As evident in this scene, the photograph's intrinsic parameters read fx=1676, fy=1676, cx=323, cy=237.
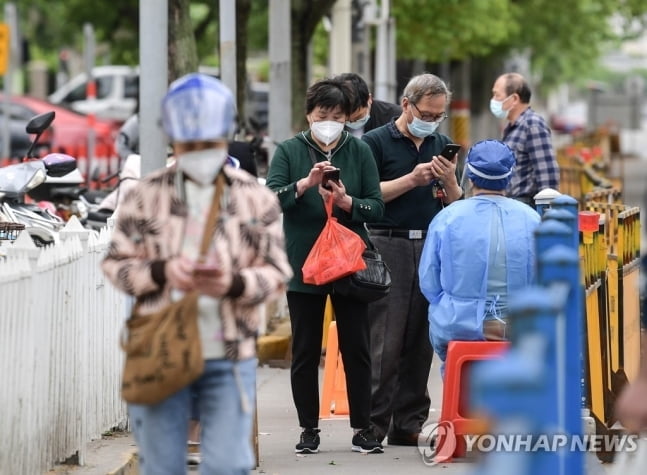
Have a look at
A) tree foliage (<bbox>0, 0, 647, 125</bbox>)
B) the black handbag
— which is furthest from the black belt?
tree foliage (<bbox>0, 0, 647, 125</bbox>)

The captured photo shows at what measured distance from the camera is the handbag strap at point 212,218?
528cm

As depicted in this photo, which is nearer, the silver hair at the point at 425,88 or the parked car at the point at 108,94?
the silver hair at the point at 425,88

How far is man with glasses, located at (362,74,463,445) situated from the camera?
888 centimetres

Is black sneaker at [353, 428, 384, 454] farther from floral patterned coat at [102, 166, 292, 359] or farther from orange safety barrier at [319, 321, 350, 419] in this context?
floral patterned coat at [102, 166, 292, 359]

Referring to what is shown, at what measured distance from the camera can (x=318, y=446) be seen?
8.67 m

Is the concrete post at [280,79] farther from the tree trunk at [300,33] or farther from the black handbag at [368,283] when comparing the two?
the black handbag at [368,283]

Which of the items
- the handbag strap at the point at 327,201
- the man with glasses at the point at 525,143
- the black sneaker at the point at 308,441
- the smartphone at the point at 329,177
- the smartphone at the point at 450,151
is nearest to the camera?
the smartphone at the point at 329,177

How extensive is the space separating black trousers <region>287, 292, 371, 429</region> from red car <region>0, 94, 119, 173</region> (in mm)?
16978

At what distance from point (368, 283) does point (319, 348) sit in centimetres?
45

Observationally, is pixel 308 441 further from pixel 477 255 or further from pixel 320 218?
pixel 477 255

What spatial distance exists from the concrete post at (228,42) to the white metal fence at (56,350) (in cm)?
449

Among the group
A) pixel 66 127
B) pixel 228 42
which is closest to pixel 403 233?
pixel 228 42

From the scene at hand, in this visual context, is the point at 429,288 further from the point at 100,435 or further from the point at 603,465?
the point at 100,435

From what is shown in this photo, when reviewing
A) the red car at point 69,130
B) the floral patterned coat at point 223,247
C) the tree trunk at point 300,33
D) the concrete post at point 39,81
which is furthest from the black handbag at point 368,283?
the concrete post at point 39,81
